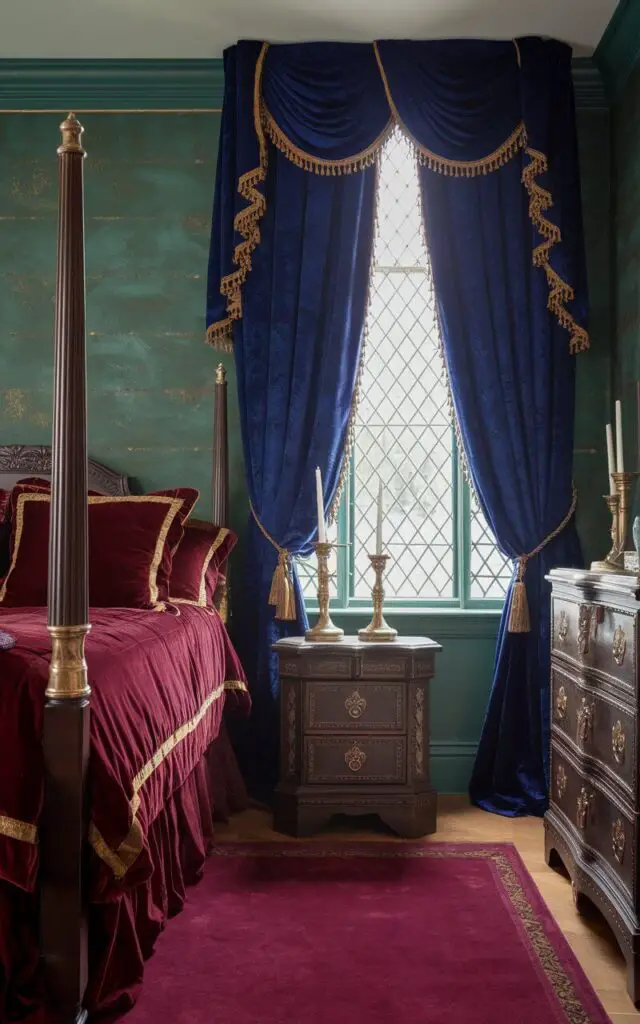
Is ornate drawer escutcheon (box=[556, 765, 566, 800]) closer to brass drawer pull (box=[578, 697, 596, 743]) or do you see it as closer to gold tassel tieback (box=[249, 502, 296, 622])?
brass drawer pull (box=[578, 697, 596, 743])

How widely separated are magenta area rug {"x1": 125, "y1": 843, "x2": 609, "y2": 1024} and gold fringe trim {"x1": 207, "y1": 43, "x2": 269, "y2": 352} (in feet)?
6.86

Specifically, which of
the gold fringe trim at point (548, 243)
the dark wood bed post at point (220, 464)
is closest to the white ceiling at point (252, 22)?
the gold fringe trim at point (548, 243)

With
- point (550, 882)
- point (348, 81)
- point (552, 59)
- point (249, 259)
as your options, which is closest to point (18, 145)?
point (249, 259)

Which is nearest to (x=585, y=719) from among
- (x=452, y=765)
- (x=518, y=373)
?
(x=452, y=765)

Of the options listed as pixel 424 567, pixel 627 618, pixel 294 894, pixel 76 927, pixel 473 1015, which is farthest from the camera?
pixel 424 567

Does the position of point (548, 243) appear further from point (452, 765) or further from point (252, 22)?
point (452, 765)

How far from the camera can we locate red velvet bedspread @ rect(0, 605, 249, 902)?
179cm

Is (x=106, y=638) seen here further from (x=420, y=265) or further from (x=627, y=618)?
(x=420, y=265)

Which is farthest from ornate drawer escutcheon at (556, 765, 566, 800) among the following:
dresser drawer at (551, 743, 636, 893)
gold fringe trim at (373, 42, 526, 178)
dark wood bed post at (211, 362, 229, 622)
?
gold fringe trim at (373, 42, 526, 178)

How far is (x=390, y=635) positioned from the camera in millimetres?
3441

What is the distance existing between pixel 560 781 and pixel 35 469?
2.38 meters

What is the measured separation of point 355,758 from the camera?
11.0 feet

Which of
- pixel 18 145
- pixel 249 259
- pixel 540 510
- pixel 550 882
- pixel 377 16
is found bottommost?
pixel 550 882

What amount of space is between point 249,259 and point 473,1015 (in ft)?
9.35
